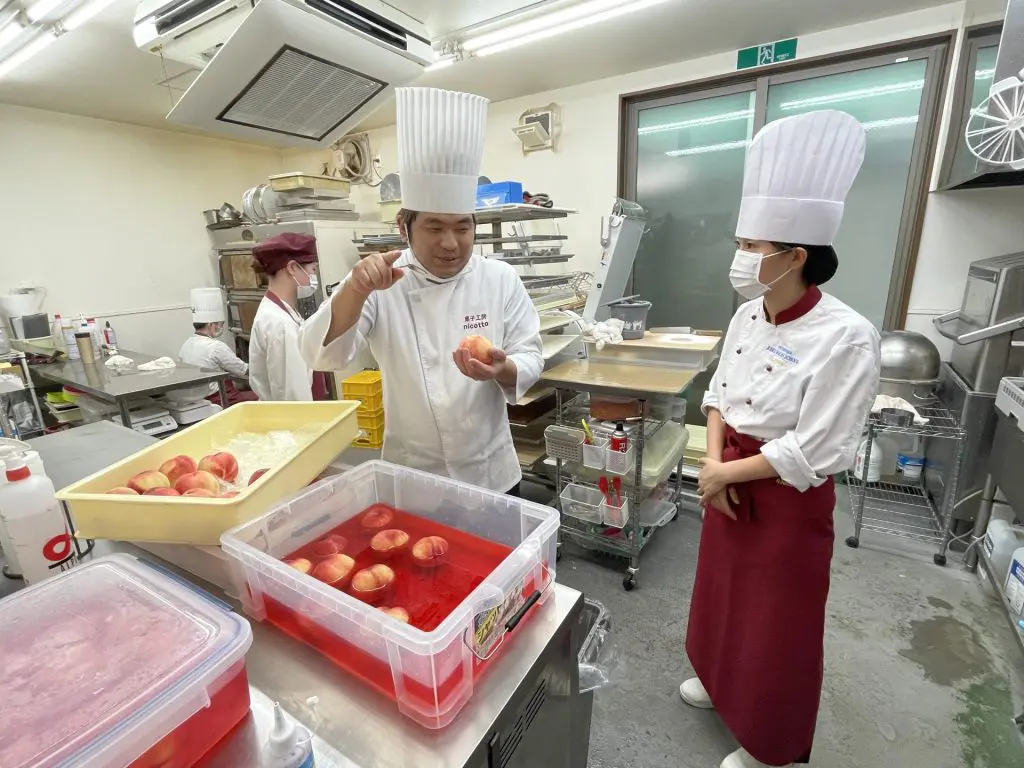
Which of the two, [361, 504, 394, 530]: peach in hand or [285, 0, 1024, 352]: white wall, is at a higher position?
[285, 0, 1024, 352]: white wall

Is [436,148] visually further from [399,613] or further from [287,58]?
[287,58]

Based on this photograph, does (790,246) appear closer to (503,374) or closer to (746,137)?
(503,374)

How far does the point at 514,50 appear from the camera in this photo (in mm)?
2961

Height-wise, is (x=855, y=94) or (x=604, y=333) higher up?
(x=855, y=94)

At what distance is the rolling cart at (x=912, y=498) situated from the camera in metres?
2.43

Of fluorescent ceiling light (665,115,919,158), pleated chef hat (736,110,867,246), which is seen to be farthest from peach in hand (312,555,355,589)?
fluorescent ceiling light (665,115,919,158)

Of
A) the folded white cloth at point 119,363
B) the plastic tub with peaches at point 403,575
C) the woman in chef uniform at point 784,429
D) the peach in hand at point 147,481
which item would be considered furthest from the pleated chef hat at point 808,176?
the folded white cloth at point 119,363

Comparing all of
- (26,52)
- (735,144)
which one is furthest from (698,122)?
(26,52)

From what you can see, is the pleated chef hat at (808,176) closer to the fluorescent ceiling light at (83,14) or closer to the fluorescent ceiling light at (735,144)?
the fluorescent ceiling light at (735,144)

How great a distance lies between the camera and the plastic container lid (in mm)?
474

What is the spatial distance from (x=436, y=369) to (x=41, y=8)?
266 centimetres

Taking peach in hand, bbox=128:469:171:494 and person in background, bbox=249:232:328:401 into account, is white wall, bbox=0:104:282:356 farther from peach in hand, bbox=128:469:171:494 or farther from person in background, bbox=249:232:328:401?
peach in hand, bbox=128:469:171:494

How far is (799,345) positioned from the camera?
1215mm

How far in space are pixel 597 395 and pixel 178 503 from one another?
1.82 m
